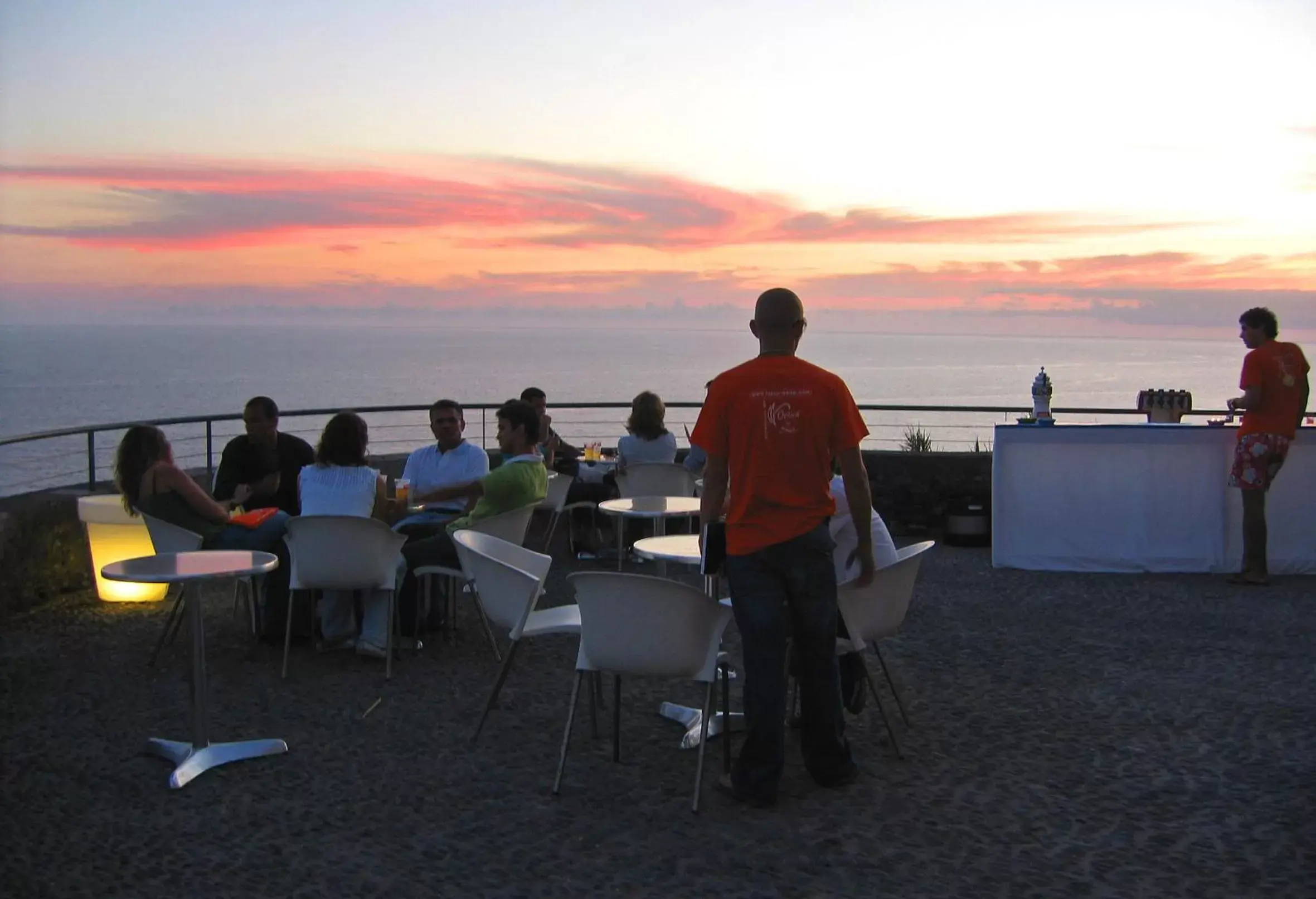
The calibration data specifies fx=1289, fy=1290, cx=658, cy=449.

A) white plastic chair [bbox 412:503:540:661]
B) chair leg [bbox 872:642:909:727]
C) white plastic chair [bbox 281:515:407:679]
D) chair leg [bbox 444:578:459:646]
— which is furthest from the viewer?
chair leg [bbox 444:578:459:646]

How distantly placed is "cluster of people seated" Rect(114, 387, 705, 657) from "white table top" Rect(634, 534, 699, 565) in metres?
1.03

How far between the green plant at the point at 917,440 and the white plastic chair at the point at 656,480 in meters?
3.44

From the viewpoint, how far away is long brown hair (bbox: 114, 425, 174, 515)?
6023mm

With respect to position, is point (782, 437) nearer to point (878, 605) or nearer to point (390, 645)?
point (878, 605)

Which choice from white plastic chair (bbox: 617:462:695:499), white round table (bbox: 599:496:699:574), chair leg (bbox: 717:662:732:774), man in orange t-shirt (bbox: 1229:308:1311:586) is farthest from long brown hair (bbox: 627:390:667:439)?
chair leg (bbox: 717:662:732:774)

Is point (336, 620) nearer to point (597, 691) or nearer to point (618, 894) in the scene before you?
point (597, 691)

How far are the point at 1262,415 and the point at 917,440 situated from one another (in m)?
3.69

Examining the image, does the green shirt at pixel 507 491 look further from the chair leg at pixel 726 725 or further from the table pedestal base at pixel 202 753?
the chair leg at pixel 726 725

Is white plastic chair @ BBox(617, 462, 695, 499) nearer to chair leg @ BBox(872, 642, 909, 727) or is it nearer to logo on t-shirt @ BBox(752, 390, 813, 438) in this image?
chair leg @ BBox(872, 642, 909, 727)

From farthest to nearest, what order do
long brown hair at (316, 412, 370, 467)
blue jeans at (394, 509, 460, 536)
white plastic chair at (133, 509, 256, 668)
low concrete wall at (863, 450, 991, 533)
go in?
low concrete wall at (863, 450, 991, 533)
blue jeans at (394, 509, 460, 536)
long brown hair at (316, 412, 370, 467)
white plastic chair at (133, 509, 256, 668)

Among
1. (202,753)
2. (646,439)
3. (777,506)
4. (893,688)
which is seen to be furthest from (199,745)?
(646,439)

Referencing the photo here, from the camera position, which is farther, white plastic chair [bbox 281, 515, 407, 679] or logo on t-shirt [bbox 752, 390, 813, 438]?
white plastic chair [bbox 281, 515, 407, 679]

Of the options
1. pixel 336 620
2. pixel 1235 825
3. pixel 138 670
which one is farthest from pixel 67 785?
pixel 1235 825

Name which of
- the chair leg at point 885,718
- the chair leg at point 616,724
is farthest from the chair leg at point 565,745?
the chair leg at point 885,718
